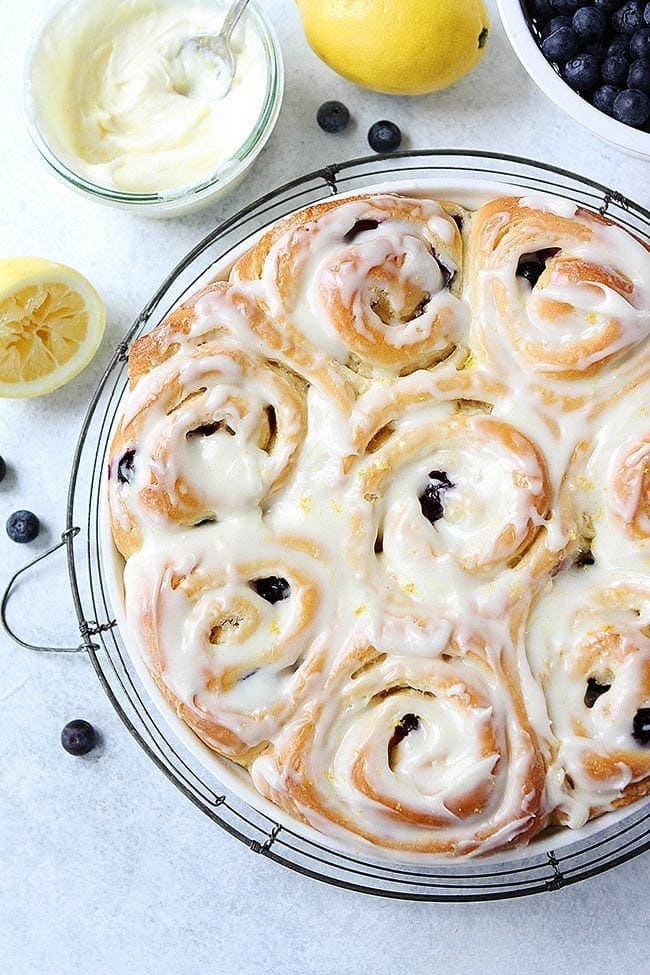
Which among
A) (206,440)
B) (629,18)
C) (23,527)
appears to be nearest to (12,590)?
(23,527)

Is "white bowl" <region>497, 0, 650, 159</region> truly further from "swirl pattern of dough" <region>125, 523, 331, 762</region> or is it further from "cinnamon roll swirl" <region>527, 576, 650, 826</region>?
"swirl pattern of dough" <region>125, 523, 331, 762</region>

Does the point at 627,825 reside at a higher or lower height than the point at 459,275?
lower

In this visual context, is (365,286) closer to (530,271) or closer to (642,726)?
(530,271)

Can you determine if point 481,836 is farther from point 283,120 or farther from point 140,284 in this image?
point 283,120

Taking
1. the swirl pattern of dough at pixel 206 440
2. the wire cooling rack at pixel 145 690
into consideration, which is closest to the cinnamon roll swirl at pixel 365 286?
the swirl pattern of dough at pixel 206 440

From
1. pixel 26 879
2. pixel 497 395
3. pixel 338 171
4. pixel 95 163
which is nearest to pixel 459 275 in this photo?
pixel 497 395

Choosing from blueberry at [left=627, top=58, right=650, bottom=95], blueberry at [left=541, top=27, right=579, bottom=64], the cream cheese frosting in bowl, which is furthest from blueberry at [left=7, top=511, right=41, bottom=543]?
blueberry at [left=627, top=58, right=650, bottom=95]

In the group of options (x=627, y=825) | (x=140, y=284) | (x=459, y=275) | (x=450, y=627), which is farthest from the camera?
(x=140, y=284)
